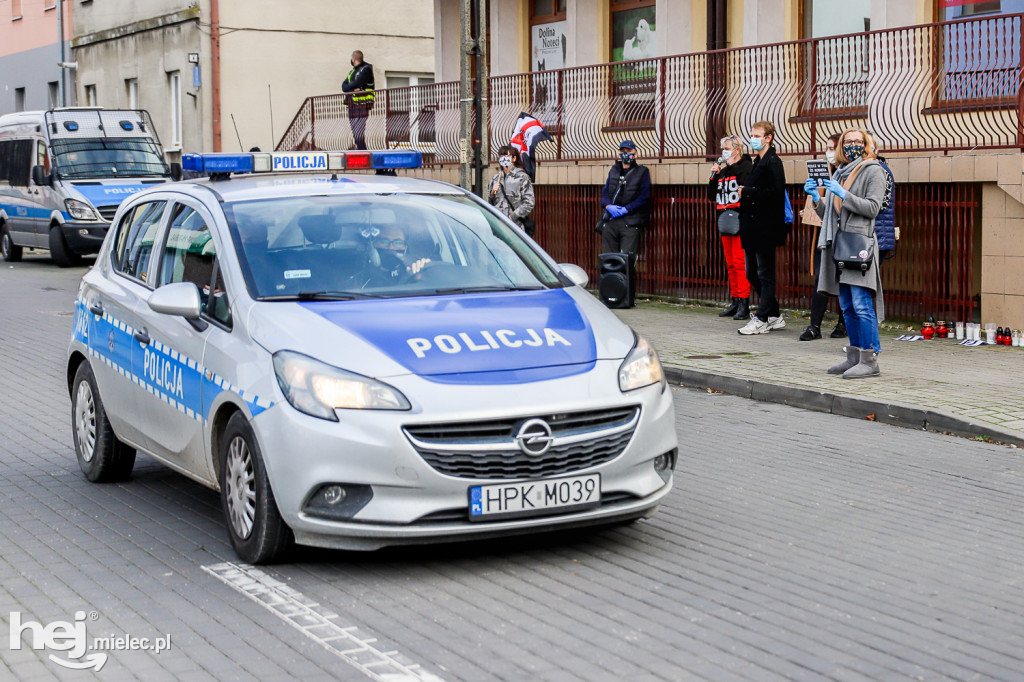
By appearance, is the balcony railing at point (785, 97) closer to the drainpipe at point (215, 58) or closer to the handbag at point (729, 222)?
the handbag at point (729, 222)

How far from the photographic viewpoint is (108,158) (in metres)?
25.3

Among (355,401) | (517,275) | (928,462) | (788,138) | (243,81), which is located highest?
(243,81)

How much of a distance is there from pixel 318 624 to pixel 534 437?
1107 mm

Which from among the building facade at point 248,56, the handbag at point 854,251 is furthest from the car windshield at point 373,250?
the building facade at point 248,56

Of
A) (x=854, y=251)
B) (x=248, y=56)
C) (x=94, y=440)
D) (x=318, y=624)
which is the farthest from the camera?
(x=248, y=56)

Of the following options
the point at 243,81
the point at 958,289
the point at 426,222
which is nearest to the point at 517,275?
the point at 426,222

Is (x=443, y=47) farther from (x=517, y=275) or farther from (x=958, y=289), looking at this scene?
(x=517, y=275)

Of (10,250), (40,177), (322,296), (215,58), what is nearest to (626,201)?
(322,296)

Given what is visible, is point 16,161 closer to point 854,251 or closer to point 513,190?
point 513,190

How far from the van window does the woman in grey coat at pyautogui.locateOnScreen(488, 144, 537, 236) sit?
40.6 ft

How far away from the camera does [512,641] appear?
484 cm

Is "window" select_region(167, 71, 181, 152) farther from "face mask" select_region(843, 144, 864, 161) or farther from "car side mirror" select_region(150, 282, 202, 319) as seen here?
"car side mirror" select_region(150, 282, 202, 319)

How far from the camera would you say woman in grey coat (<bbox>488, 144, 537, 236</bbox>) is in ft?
52.8

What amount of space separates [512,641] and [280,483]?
4.16 ft
